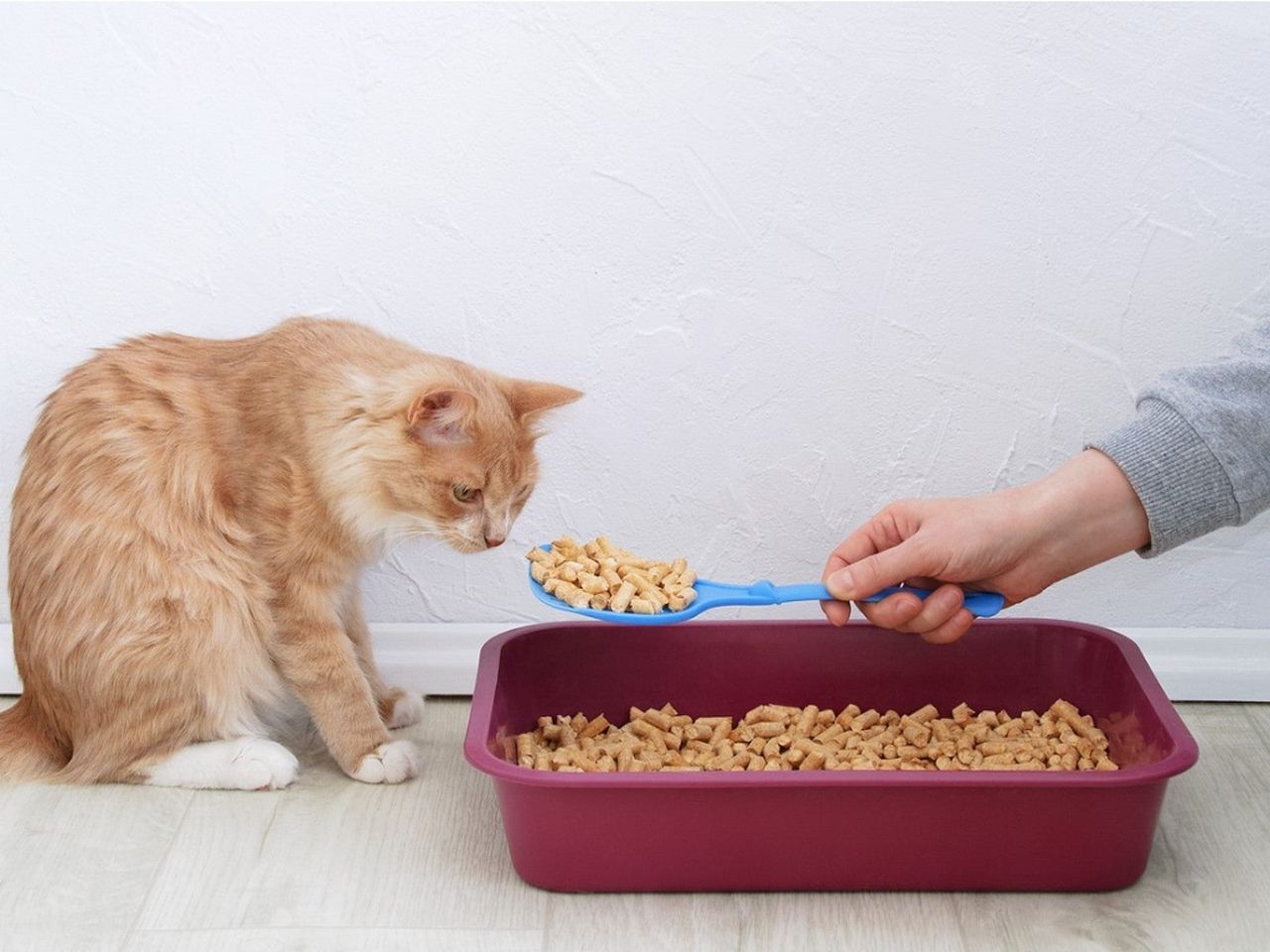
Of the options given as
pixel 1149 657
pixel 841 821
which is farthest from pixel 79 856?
pixel 1149 657

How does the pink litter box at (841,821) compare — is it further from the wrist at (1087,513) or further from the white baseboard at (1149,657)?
the white baseboard at (1149,657)

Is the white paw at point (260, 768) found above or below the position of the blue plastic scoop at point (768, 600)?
below

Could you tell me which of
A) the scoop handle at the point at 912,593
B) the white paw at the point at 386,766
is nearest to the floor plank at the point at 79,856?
the white paw at the point at 386,766

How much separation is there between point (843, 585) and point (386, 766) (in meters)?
0.60

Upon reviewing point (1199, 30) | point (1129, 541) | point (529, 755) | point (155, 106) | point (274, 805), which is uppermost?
point (1199, 30)

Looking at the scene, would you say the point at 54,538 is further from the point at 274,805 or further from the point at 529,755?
the point at 529,755

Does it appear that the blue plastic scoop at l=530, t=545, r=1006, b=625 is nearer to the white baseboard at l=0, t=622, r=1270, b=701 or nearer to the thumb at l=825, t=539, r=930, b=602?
the thumb at l=825, t=539, r=930, b=602

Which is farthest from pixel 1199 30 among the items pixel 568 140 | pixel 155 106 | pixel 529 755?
pixel 155 106

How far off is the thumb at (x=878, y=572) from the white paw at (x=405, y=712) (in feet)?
2.13

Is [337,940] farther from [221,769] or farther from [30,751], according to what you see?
[30,751]

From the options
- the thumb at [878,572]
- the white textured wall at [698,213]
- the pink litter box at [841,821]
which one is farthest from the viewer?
the white textured wall at [698,213]

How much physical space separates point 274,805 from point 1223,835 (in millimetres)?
1078

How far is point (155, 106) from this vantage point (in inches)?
67.8

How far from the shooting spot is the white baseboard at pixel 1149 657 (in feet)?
6.19
